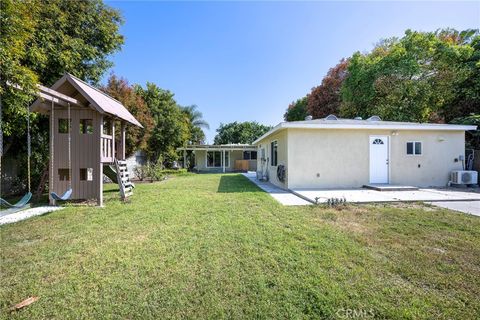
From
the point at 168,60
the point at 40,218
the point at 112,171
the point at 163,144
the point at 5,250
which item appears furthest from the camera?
the point at 163,144

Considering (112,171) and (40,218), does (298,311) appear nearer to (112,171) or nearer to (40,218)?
(40,218)

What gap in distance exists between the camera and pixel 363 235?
157 inches

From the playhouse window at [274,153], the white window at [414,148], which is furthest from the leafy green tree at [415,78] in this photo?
the playhouse window at [274,153]

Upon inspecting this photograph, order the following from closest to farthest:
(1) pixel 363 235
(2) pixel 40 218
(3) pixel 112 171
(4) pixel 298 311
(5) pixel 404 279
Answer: (4) pixel 298 311 < (5) pixel 404 279 < (1) pixel 363 235 < (2) pixel 40 218 < (3) pixel 112 171

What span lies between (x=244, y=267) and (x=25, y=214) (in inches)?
245

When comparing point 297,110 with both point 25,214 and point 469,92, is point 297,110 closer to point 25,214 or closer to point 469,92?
point 469,92

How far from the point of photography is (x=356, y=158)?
9.88 metres

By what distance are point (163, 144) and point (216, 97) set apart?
8987mm

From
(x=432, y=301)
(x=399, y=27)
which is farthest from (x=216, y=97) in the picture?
(x=432, y=301)

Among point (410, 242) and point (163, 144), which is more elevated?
point (163, 144)

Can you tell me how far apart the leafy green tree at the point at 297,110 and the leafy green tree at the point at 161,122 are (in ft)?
53.6

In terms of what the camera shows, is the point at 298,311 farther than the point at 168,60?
No

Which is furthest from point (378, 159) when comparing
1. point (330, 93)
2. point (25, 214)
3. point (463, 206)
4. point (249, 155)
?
point (330, 93)

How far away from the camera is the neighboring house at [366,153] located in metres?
9.54
